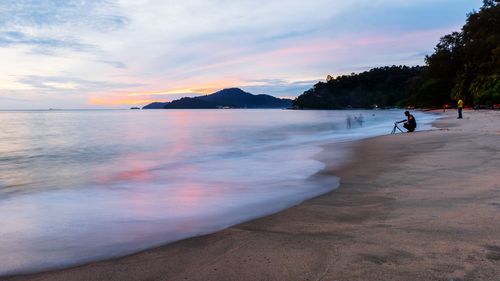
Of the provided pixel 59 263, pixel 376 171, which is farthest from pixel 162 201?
pixel 376 171

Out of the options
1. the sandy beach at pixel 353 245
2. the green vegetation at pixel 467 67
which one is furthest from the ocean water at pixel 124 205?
the green vegetation at pixel 467 67

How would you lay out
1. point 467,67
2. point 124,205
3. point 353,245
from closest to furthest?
point 353,245 < point 124,205 < point 467,67

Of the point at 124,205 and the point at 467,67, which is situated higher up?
the point at 467,67

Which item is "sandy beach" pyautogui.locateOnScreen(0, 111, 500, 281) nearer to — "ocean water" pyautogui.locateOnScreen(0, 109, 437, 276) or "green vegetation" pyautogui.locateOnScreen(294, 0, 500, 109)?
"ocean water" pyautogui.locateOnScreen(0, 109, 437, 276)

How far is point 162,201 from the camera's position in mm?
7410

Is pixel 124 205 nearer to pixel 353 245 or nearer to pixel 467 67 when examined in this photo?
pixel 353 245

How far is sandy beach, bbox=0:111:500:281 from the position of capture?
340 cm

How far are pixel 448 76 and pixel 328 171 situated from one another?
9551 centimetres

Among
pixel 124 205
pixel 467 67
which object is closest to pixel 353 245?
pixel 124 205

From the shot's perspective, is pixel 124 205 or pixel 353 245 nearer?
pixel 353 245

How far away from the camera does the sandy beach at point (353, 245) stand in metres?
3.40

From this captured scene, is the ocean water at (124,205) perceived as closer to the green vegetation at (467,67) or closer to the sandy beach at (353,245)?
the sandy beach at (353,245)

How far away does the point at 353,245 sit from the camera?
3977mm

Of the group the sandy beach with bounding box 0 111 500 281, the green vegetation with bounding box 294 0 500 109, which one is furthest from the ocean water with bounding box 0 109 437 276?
the green vegetation with bounding box 294 0 500 109
